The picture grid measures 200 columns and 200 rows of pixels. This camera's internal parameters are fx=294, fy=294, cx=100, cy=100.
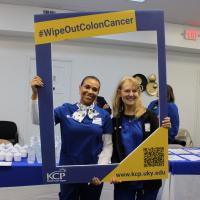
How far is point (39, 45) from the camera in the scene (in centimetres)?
154

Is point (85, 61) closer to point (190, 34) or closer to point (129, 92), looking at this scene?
point (190, 34)

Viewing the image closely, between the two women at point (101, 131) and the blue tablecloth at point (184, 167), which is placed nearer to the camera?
the two women at point (101, 131)

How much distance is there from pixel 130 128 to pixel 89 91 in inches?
13.3

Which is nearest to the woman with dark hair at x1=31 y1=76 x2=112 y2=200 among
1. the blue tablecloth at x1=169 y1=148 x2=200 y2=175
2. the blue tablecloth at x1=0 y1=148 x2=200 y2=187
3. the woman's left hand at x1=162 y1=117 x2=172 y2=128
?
the woman's left hand at x1=162 y1=117 x2=172 y2=128

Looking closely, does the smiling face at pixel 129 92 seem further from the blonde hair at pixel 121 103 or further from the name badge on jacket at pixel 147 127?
the name badge on jacket at pixel 147 127

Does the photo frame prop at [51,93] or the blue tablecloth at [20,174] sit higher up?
the photo frame prop at [51,93]

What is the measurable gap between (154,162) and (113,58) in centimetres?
345

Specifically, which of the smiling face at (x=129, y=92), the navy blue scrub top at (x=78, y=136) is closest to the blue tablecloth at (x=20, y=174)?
the navy blue scrub top at (x=78, y=136)

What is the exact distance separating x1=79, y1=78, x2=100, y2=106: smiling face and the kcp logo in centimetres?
42

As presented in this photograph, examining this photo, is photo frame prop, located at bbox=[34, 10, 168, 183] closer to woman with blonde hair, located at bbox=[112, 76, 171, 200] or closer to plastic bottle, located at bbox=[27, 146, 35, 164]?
woman with blonde hair, located at bbox=[112, 76, 171, 200]

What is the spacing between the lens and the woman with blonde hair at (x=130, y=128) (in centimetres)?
175

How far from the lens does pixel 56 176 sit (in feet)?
5.36

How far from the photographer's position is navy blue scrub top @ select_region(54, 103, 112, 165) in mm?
1694

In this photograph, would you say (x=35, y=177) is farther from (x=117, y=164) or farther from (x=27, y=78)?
(x=27, y=78)
